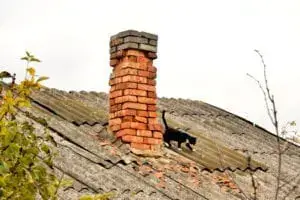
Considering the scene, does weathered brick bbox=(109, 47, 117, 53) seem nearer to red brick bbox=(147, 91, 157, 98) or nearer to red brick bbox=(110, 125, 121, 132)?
red brick bbox=(147, 91, 157, 98)

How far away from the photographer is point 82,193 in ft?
20.2

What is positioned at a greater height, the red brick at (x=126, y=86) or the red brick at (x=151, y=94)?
the red brick at (x=126, y=86)

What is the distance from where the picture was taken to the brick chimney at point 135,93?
8227 mm

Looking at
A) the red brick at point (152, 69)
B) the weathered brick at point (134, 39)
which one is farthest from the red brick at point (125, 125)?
the weathered brick at point (134, 39)

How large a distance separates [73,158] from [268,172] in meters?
3.50

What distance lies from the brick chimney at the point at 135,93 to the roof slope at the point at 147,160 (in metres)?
0.19

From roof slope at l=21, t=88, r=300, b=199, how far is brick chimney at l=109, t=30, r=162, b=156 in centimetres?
19

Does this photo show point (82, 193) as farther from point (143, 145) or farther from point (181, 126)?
point (181, 126)

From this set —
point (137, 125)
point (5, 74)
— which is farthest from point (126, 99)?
point (5, 74)

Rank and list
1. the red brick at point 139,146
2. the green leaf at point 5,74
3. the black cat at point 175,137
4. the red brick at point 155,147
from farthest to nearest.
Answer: the black cat at point 175,137
the red brick at point 155,147
the red brick at point 139,146
the green leaf at point 5,74

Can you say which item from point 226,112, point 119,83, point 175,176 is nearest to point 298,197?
point 175,176

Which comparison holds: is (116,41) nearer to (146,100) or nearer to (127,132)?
(146,100)

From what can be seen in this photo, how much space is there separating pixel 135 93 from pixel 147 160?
81 cm

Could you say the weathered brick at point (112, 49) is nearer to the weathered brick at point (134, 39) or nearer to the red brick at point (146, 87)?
the weathered brick at point (134, 39)
